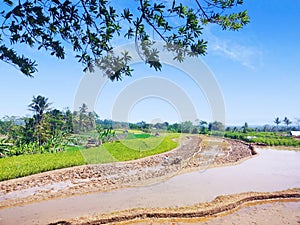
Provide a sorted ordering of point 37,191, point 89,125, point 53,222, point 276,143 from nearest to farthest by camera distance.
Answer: point 53,222 < point 37,191 < point 89,125 < point 276,143

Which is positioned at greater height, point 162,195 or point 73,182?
point 162,195

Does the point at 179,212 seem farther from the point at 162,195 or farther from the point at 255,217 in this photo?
the point at 255,217

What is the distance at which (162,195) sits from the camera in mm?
7055

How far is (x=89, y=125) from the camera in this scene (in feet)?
79.7

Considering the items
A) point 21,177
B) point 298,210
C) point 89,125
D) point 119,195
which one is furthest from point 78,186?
point 89,125

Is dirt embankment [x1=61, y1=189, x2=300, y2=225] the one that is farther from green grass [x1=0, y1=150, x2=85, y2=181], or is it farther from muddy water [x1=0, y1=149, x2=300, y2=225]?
green grass [x1=0, y1=150, x2=85, y2=181]

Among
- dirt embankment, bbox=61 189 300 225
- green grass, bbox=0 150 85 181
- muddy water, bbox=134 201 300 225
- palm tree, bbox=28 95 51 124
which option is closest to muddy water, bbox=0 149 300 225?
dirt embankment, bbox=61 189 300 225

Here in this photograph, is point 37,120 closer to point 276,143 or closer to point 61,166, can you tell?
point 61,166

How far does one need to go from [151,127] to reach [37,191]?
24.9 metres

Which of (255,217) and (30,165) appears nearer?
(255,217)

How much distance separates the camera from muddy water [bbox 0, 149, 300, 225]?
564cm

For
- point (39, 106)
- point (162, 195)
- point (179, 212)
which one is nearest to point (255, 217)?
point (179, 212)

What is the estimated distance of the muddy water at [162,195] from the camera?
5.64 m

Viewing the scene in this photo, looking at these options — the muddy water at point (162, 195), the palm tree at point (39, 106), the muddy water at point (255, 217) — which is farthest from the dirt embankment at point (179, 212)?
the palm tree at point (39, 106)
